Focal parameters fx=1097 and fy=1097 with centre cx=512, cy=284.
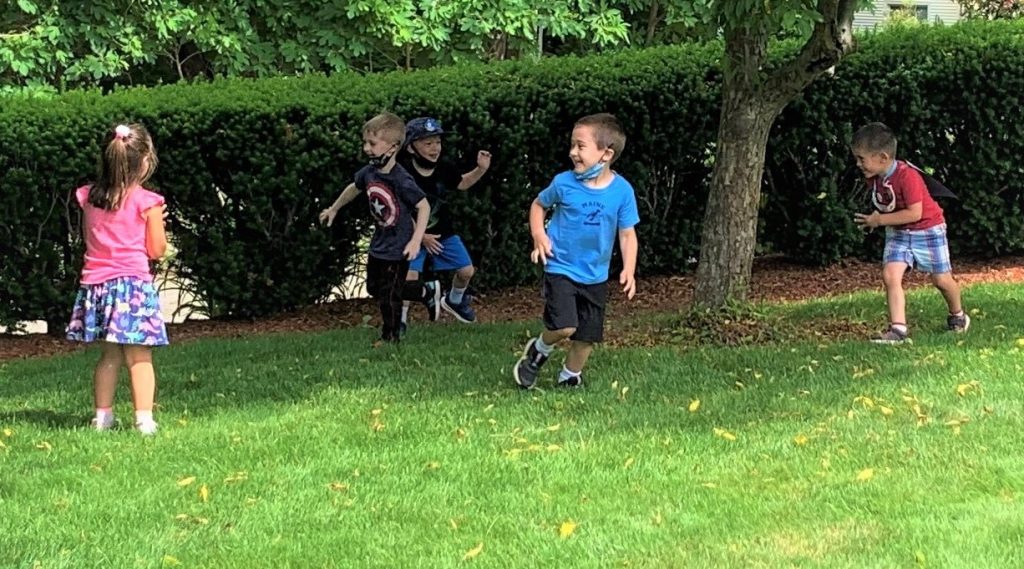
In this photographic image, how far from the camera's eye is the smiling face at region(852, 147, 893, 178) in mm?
6168

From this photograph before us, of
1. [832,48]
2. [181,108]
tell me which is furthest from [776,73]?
[181,108]

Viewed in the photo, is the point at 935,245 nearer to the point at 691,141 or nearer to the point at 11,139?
the point at 691,141

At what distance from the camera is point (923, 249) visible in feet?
20.6

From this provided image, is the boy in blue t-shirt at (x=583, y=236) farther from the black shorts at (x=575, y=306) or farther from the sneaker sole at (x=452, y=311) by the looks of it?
the sneaker sole at (x=452, y=311)

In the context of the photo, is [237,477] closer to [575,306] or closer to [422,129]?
[575,306]

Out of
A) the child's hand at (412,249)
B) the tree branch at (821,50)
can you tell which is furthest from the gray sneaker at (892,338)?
the child's hand at (412,249)

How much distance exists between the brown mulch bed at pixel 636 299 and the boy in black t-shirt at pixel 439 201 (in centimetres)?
30

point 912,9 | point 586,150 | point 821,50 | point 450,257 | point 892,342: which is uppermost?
point 912,9

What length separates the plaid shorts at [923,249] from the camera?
624 cm

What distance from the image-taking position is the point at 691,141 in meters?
7.96

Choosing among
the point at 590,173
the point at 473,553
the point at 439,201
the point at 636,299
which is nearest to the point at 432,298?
the point at 439,201

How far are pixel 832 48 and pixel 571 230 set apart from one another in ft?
5.90

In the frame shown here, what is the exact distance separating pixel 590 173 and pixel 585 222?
0.23m

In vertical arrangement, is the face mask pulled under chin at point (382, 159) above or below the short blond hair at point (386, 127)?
below
